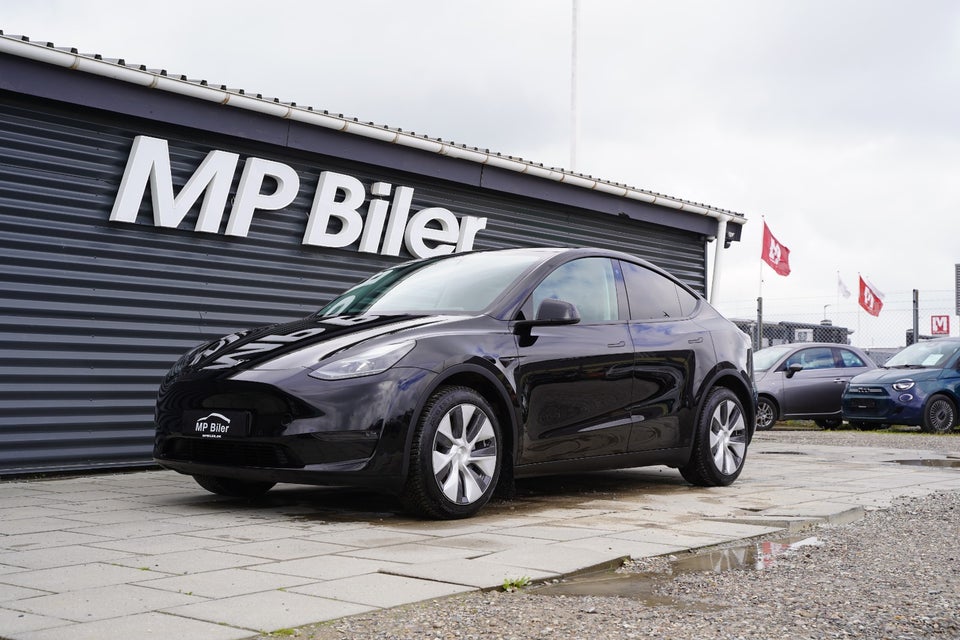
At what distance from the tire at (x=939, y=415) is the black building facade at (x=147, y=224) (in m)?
9.39

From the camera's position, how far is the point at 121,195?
8258 mm

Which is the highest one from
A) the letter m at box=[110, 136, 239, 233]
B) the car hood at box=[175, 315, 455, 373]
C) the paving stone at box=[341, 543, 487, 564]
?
the letter m at box=[110, 136, 239, 233]

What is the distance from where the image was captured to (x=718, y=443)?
7.57 metres

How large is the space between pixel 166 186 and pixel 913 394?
484 inches

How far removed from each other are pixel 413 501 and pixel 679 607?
2.05 m

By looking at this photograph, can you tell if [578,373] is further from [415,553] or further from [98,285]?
[98,285]

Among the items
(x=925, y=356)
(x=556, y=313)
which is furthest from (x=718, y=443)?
(x=925, y=356)

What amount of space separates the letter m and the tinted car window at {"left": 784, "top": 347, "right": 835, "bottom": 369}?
11.1m

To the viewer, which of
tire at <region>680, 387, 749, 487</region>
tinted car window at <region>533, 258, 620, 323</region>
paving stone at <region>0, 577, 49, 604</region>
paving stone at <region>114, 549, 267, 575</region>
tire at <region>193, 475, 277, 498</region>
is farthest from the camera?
tire at <region>680, 387, 749, 487</region>

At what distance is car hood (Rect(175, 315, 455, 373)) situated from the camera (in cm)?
563

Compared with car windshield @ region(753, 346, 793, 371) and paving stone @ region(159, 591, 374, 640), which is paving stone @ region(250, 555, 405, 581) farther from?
car windshield @ region(753, 346, 793, 371)

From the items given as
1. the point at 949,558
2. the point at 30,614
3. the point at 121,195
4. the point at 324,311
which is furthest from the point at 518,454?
the point at 121,195

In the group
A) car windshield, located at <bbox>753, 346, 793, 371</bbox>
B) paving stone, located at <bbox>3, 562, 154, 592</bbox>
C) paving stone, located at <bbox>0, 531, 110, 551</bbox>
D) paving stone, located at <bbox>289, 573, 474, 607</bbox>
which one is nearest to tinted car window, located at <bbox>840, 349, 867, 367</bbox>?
car windshield, located at <bbox>753, 346, 793, 371</bbox>

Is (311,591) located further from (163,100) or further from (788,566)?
(163,100)
